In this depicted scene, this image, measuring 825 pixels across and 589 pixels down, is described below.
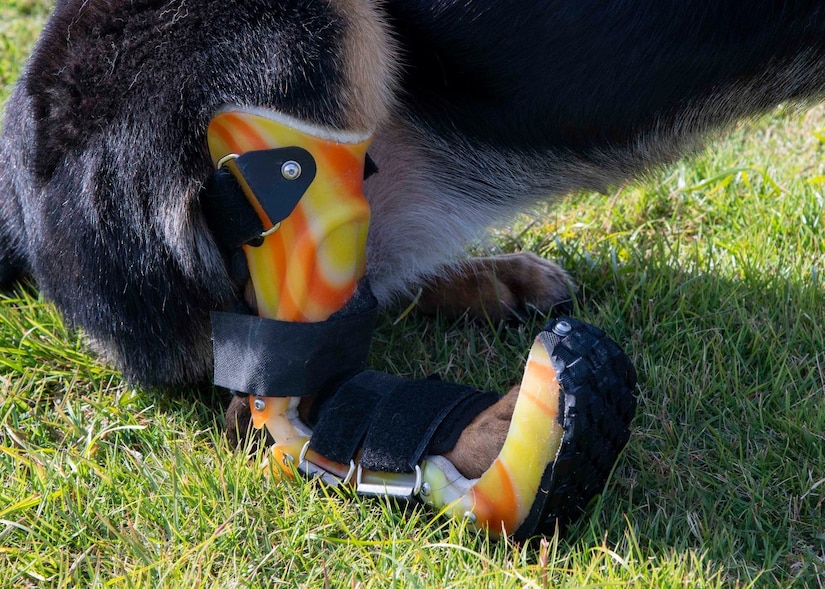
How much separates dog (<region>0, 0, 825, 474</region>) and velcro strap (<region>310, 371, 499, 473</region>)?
6 centimetres

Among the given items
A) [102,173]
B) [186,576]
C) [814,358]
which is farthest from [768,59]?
[186,576]

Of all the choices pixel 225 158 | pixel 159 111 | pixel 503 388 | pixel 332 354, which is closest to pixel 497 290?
pixel 503 388

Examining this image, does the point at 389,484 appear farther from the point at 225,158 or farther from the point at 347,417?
the point at 225,158

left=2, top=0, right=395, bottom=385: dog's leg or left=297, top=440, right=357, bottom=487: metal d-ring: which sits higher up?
left=2, top=0, right=395, bottom=385: dog's leg

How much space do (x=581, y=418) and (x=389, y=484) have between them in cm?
43

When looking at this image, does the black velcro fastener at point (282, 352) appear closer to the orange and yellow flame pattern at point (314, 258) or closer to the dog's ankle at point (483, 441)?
the orange and yellow flame pattern at point (314, 258)

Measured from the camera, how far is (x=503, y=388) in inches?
86.2

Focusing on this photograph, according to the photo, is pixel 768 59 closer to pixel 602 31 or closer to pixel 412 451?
pixel 602 31

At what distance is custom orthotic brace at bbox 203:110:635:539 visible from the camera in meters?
1.65

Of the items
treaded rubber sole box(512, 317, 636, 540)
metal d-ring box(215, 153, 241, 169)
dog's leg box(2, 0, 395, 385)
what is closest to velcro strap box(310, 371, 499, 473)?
treaded rubber sole box(512, 317, 636, 540)

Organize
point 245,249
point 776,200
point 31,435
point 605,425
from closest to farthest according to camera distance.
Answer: point 605,425, point 245,249, point 31,435, point 776,200

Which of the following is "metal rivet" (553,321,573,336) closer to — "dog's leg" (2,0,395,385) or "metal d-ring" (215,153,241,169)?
"dog's leg" (2,0,395,385)

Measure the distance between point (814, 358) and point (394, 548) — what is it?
45.1 inches

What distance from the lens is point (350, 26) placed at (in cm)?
179
